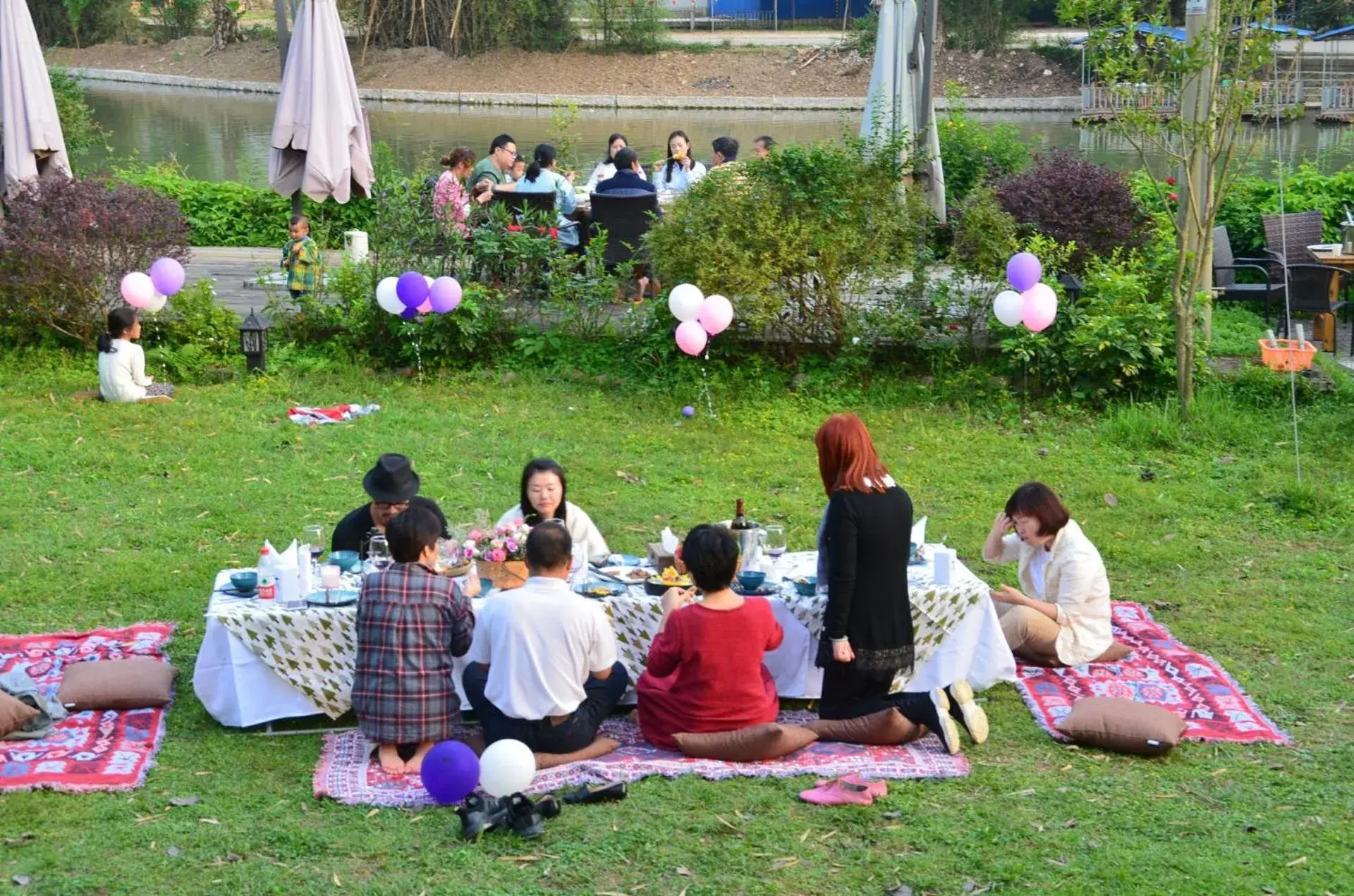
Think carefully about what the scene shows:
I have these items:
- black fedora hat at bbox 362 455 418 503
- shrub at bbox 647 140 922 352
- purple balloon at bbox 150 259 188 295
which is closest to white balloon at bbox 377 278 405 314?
purple balloon at bbox 150 259 188 295

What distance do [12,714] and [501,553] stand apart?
196 cm

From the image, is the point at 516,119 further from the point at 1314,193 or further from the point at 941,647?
the point at 941,647

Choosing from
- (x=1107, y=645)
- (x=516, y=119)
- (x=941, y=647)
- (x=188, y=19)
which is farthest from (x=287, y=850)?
(x=188, y=19)

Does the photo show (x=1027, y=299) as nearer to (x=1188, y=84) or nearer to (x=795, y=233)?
(x=795, y=233)

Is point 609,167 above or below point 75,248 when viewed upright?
above

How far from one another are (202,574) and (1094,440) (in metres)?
5.64

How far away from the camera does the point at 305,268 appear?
11625 mm

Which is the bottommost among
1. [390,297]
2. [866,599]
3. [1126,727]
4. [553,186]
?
[1126,727]

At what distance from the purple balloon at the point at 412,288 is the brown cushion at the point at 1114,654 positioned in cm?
562

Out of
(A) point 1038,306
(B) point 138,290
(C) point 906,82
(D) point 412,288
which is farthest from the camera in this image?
(C) point 906,82

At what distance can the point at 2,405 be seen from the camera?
10297 millimetres

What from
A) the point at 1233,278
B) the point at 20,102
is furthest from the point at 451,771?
the point at 1233,278

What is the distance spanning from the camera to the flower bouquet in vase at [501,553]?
599 cm

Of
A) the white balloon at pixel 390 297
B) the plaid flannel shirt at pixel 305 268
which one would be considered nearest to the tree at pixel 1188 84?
the white balloon at pixel 390 297
